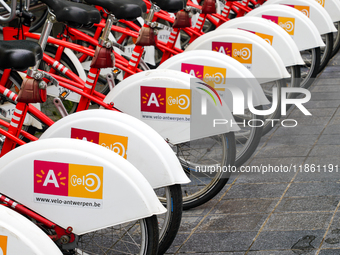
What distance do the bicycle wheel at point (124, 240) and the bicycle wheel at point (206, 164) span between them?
3.00 ft

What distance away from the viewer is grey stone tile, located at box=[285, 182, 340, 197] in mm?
4078

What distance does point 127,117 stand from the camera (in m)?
3.16

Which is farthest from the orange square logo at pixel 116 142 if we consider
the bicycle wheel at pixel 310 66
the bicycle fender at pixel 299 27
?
the bicycle wheel at pixel 310 66

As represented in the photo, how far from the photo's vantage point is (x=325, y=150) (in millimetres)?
4871

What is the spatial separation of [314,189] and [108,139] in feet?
5.69

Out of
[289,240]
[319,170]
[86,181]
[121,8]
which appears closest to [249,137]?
[319,170]

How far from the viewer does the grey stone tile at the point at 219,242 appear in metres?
3.41

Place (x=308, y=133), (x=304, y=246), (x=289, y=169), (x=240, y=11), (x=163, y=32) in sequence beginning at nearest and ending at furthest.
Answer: (x=304, y=246)
(x=289, y=169)
(x=308, y=133)
(x=163, y=32)
(x=240, y=11)

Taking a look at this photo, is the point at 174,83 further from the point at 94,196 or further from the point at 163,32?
the point at 163,32

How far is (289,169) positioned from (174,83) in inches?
53.0

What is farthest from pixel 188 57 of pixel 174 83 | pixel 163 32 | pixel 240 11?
pixel 240 11

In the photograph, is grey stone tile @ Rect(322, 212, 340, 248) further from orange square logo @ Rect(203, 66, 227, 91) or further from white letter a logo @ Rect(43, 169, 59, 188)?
white letter a logo @ Rect(43, 169, 59, 188)

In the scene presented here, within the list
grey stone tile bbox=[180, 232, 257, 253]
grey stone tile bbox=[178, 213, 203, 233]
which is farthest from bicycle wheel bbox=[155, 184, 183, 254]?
grey stone tile bbox=[178, 213, 203, 233]

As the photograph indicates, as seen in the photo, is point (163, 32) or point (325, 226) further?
point (163, 32)
